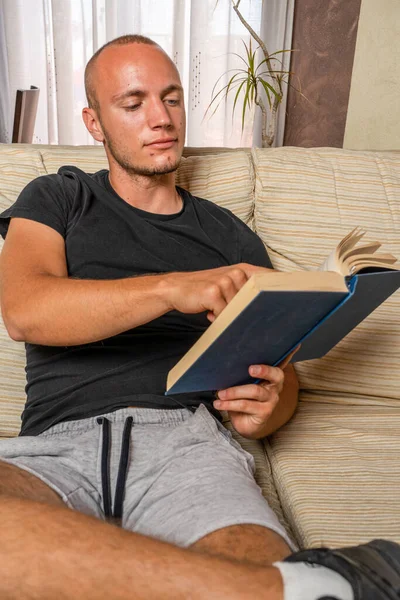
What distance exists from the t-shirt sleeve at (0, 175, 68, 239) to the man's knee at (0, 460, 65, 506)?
54cm

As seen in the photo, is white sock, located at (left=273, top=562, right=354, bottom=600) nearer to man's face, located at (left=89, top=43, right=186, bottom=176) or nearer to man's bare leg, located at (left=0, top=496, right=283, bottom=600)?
man's bare leg, located at (left=0, top=496, right=283, bottom=600)

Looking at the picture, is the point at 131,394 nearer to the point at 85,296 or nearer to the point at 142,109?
the point at 85,296

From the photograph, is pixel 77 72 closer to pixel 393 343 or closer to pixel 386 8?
pixel 386 8

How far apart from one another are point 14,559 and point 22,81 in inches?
154

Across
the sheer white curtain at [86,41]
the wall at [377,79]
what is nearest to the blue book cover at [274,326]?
the wall at [377,79]

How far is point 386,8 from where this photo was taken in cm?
255

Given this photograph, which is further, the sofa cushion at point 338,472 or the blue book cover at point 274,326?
the sofa cushion at point 338,472

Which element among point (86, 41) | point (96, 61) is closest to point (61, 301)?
point (96, 61)

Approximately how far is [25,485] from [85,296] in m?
0.32

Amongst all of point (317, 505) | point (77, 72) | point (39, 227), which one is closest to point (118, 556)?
point (317, 505)

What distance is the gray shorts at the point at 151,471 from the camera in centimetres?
92

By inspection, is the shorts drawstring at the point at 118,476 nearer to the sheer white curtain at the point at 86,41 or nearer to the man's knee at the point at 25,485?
the man's knee at the point at 25,485

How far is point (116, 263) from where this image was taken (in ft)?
4.38

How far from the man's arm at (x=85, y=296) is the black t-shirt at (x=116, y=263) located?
10cm
